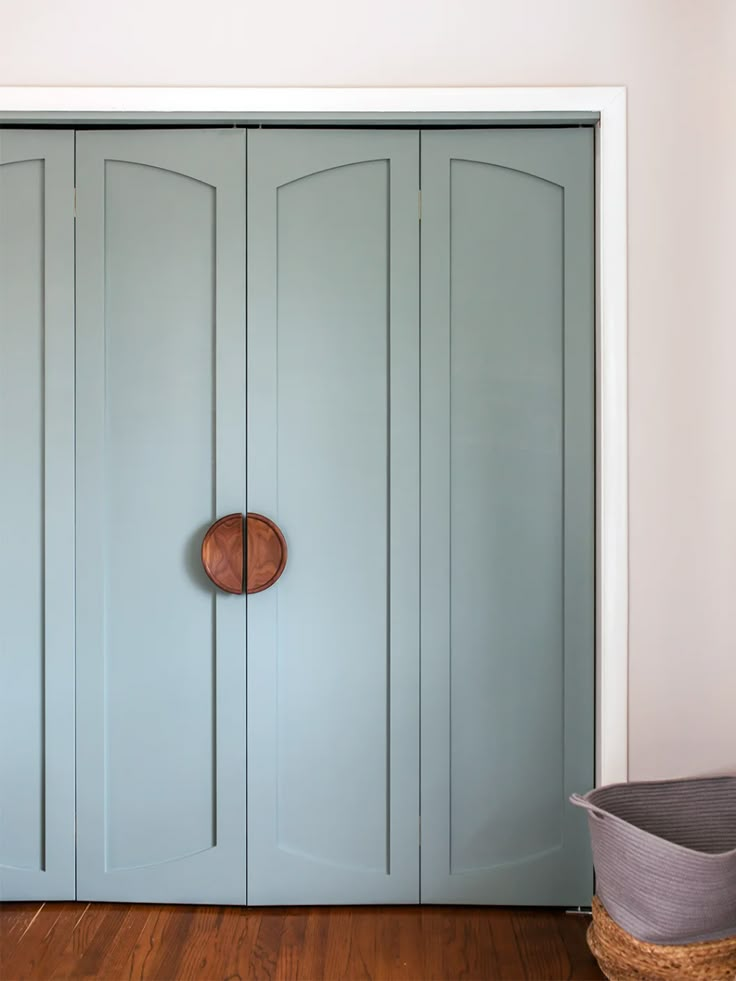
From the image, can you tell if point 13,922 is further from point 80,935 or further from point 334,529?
point 334,529

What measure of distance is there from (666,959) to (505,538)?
94 cm

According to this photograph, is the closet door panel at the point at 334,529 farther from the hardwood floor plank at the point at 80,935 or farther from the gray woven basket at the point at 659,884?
the gray woven basket at the point at 659,884

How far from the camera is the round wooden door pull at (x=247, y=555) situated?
72.7 inches

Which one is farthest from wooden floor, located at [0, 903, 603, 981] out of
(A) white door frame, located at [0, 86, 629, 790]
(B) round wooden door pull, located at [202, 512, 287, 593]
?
(B) round wooden door pull, located at [202, 512, 287, 593]

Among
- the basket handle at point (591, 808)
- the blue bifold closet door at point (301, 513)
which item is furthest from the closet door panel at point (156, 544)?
the basket handle at point (591, 808)

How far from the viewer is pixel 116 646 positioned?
1889 millimetres

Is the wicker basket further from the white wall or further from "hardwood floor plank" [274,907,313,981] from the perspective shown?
"hardwood floor plank" [274,907,313,981]

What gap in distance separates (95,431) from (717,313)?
1.58 m

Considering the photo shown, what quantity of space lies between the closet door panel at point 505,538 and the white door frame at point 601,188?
4 cm

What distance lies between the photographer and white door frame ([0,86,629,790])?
1780 millimetres

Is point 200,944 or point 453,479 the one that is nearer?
point 200,944

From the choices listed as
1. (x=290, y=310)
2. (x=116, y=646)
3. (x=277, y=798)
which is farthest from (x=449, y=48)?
(x=277, y=798)

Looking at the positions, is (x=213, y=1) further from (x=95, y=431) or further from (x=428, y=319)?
(x=95, y=431)

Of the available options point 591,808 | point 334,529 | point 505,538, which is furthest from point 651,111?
point 591,808
